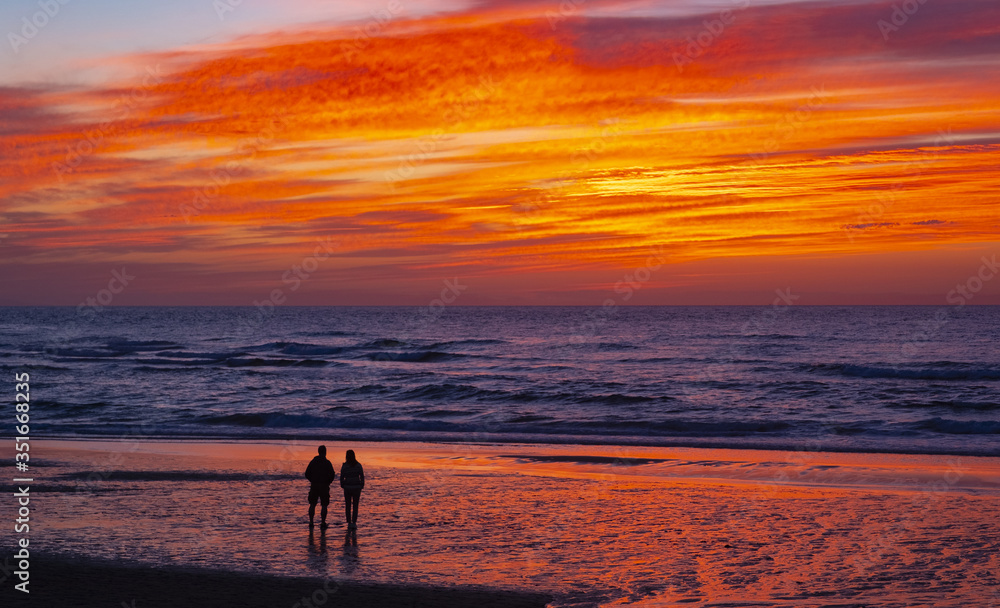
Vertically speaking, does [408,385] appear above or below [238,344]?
below

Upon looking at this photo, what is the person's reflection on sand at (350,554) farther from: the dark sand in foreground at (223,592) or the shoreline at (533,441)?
the shoreline at (533,441)

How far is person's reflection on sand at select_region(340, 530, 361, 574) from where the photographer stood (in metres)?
12.2

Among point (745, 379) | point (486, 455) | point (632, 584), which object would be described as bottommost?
point (632, 584)

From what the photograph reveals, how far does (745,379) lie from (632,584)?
38241 millimetres

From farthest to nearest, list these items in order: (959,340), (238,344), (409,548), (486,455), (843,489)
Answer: (238,344) → (959,340) → (486,455) → (843,489) → (409,548)

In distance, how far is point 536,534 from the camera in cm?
1433

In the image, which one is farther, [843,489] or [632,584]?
[843,489]

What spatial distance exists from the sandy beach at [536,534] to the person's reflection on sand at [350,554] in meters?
0.04

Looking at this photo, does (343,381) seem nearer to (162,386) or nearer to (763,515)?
(162,386)


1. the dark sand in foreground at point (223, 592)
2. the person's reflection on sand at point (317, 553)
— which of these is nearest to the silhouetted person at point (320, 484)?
the person's reflection on sand at point (317, 553)

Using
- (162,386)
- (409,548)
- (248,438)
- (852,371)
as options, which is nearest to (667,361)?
(852,371)

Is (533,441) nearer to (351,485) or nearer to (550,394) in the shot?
(550,394)

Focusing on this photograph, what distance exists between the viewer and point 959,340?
81938mm

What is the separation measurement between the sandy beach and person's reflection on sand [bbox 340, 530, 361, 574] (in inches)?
1.8
